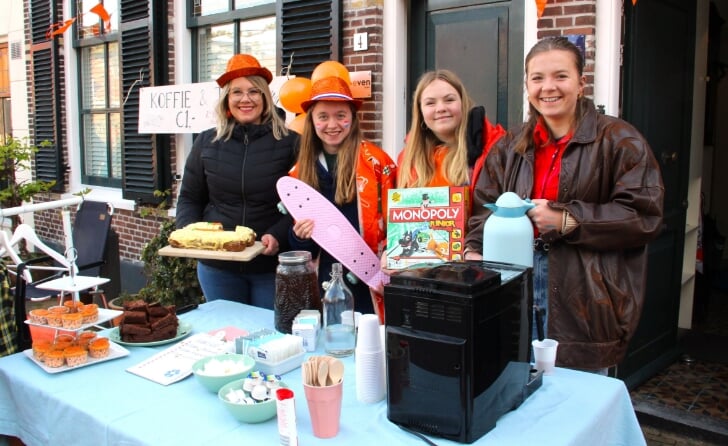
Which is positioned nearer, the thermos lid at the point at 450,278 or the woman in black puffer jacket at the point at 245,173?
the thermos lid at the point at 450,278

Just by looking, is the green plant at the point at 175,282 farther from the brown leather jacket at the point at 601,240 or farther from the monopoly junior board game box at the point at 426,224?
the brown leather jacket at the point at 601,240

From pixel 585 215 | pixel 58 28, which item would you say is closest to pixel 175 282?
pixel 585 215

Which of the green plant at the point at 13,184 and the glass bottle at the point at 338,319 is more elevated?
the green plant at the point at 13,184

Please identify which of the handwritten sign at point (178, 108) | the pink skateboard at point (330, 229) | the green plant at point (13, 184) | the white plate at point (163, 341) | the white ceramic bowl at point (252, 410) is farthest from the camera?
the green plant at point (13, 184)

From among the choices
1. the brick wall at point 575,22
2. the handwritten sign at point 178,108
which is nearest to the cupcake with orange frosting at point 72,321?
the brick wall at point 575,22

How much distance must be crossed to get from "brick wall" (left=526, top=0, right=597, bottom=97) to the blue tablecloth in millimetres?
2179

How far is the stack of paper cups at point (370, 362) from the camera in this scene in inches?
73.4

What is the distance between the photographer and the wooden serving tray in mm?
2914

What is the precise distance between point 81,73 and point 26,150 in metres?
1.60

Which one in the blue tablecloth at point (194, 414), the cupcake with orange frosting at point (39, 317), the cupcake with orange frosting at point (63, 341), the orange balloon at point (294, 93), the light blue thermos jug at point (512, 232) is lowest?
the blue tablecloth at point (194, 414)

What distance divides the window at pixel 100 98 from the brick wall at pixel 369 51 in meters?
3.57

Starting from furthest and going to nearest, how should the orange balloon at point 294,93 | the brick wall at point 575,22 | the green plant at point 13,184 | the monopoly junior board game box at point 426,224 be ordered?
the green plant at point 13,184
the orange balloon at point 294,93
the brick wall at point 575,22
the monopoly junior board game box at point 426,224

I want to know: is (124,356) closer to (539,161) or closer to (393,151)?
(539,161)

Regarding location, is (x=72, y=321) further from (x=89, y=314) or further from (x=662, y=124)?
(x=662, y=124)
